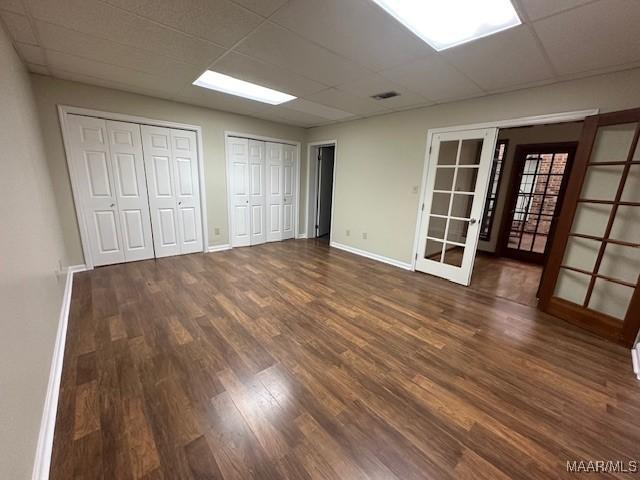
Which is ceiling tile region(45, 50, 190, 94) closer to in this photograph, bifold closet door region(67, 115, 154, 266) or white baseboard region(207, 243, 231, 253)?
bifold closet door region(67, 115, 154, 266)

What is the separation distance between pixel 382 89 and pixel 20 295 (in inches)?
139

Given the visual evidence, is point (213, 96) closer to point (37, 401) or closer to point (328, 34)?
point (328, 34)

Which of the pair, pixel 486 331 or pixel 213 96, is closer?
pixel 486 331

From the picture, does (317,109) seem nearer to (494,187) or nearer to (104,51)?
(104,51)

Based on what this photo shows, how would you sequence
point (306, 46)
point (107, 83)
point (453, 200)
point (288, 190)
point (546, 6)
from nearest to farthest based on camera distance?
point (546, 6), point (306, 46), point (107, 83), point (453, 200), point (288, 190)

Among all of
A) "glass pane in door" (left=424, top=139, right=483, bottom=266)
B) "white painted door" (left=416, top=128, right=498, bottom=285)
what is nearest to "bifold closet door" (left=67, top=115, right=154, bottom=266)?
"white painted door" (left=416, top=128, right=498, bottom=285)

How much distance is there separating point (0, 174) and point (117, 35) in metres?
1.54

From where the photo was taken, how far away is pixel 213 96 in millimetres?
3520

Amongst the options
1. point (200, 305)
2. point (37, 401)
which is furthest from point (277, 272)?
point (37, 401)

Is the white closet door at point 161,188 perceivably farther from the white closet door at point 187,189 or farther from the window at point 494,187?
the window at point 494,187

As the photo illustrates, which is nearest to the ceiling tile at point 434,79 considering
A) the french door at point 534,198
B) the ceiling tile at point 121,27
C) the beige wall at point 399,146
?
the beige wall at point 399,146

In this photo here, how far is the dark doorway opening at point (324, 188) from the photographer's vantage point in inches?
229

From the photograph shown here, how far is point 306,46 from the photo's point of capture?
2094 mm

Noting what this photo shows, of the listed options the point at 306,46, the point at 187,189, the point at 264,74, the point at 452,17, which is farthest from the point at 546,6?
the point at 187,189
